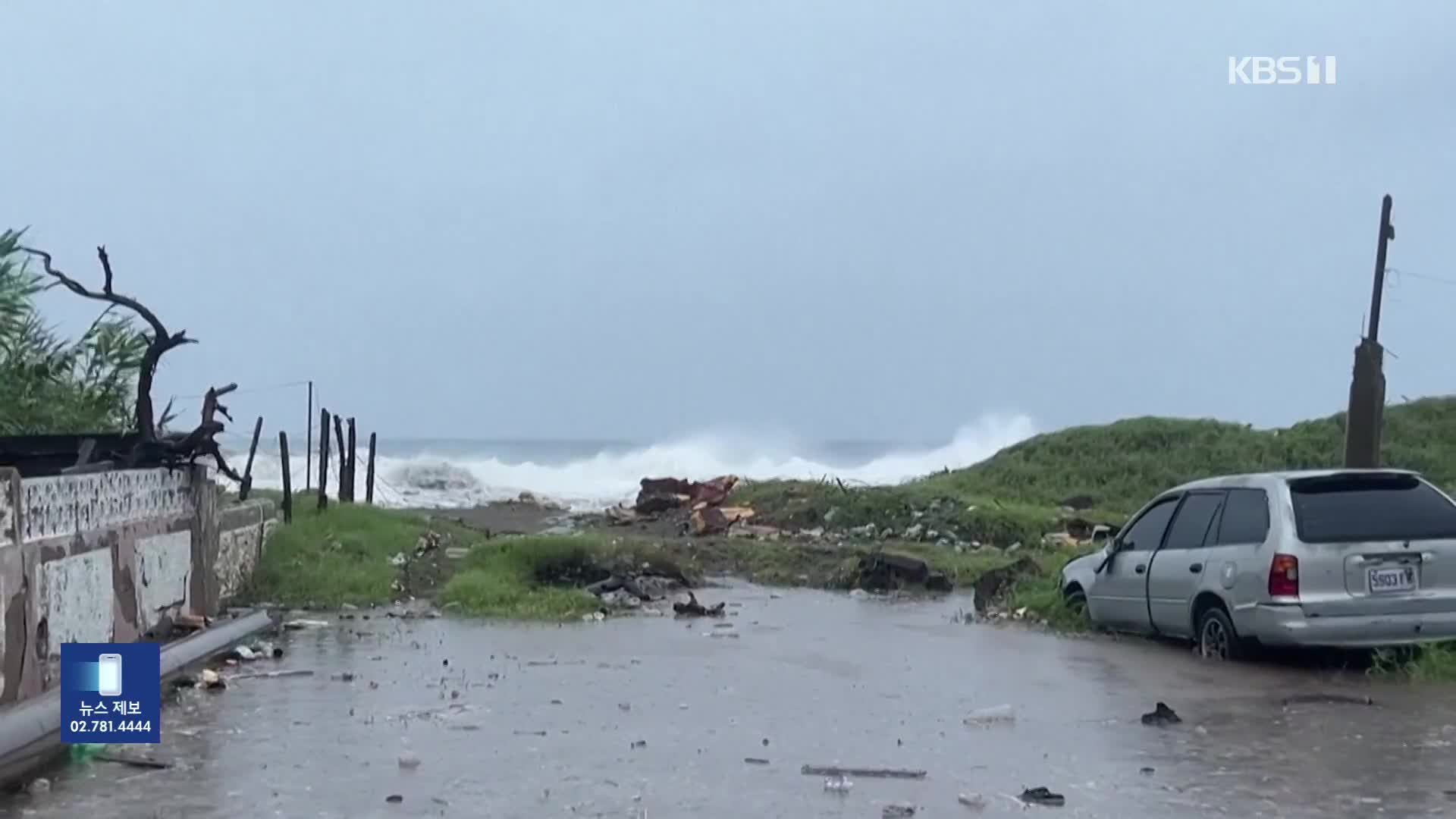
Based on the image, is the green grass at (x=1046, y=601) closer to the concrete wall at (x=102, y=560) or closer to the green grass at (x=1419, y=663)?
the green grass at (x=1419, y=663)

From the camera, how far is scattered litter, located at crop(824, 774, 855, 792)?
7281 millimetres

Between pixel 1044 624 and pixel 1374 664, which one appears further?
pixel 1044 624

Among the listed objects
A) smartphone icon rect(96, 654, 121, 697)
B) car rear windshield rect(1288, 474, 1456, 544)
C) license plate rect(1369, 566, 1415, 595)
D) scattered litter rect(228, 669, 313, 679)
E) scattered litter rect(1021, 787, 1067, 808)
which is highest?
car rear windshield rect(1288, 474, 1456, 544)

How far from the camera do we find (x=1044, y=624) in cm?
1470

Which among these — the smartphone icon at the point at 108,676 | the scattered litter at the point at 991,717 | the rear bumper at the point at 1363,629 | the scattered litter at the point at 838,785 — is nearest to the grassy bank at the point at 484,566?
the rear bumper at the point at 1363,629

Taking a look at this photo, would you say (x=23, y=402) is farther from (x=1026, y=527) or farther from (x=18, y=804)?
(x=1026, y=527)

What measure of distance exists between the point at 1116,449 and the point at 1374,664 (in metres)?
24.2

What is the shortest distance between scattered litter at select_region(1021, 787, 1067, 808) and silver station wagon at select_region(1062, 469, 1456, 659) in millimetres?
4409

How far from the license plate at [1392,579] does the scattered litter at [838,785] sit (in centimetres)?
529

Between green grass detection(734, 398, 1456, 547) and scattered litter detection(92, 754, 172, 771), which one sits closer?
scattered litter detection(92, 754, 172, 771)

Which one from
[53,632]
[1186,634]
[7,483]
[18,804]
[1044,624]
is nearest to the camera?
[18,804]

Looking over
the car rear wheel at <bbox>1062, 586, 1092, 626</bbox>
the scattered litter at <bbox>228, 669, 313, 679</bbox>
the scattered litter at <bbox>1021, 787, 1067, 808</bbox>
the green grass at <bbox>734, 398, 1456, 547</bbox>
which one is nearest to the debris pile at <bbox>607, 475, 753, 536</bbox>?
the green grass at <bbox>734, 398, 1456, 547</bbox>

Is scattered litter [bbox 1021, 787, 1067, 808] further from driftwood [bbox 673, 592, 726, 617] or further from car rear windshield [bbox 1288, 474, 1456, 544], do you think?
driftwood [bbox 673, 592, 726, 617]

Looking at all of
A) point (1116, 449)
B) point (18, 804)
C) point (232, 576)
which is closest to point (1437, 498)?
point (18, 804)
